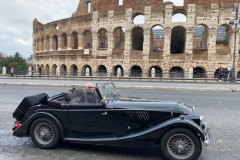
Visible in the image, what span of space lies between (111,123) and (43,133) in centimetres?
148

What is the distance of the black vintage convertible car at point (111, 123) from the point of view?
380 cm

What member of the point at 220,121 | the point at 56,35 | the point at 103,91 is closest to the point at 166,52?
the point at 56,35

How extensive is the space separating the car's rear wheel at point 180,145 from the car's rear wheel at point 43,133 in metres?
2.21

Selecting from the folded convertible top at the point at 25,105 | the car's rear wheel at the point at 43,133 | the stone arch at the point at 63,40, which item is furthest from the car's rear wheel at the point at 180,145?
the stone arch at the point at 63,40

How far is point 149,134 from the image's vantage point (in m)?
3.88

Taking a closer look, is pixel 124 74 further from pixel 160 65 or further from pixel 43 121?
pixel 43 121

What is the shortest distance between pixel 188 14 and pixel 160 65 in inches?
336

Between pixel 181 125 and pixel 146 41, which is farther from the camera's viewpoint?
pixel 146 41

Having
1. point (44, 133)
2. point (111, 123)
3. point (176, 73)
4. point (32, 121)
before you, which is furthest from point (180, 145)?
point (176, 73)

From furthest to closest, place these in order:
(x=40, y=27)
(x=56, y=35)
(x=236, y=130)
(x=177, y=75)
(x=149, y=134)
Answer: (x=40, y=27) → (x=56, y=35) → (x=177, y=75) → (x=236, y=130) → (x=149, y=134)

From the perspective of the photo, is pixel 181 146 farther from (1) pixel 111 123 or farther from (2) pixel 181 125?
(1) pixel 111 123

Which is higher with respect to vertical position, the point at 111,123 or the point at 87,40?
the point at 87,40

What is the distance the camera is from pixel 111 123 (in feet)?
13.5

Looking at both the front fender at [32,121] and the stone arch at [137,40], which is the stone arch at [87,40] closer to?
the stone arch at [137,40]
